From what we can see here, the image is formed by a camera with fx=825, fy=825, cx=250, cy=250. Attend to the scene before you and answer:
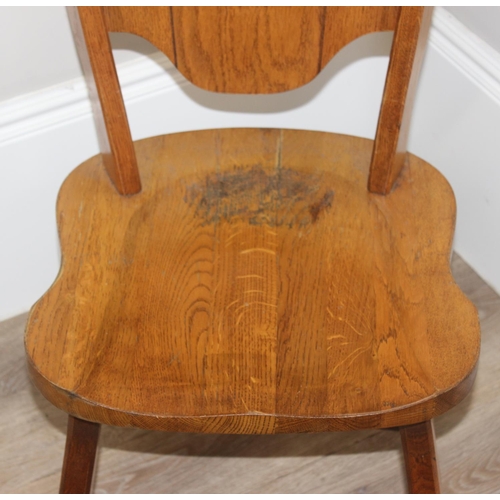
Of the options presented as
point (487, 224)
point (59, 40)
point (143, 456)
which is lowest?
point (143, 456)

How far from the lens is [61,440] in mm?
1219

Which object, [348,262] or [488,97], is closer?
[348,262]

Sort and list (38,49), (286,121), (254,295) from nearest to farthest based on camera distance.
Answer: (254,295)
(38,49)
(286,121)

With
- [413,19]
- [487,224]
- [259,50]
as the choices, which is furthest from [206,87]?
[487,224]

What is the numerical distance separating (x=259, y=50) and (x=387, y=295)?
0.32m

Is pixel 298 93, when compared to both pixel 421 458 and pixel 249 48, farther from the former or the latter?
pixel 421 458

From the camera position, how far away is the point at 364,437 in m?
1.22

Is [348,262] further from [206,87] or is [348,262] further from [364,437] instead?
[364,437]

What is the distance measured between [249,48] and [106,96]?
17 centimetres

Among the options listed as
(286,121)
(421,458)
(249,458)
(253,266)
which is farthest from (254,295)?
(286,121)

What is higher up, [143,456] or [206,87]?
[206,87]

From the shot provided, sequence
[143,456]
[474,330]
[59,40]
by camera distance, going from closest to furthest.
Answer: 1. [474,330]
2. [59,40]
3. [143,456]

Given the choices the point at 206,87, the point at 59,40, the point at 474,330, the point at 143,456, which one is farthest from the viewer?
the point at 143,456

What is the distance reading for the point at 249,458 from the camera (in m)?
1.20
